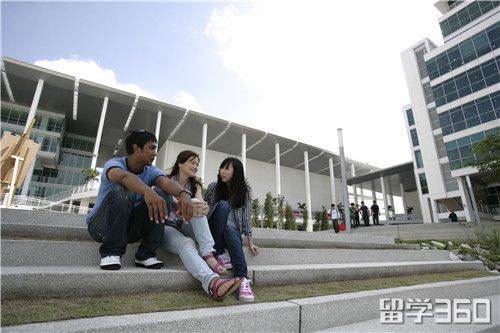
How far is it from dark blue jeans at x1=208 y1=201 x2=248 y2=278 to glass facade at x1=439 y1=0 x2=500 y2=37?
96.1ft

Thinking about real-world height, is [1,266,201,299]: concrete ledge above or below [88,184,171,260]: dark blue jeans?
below

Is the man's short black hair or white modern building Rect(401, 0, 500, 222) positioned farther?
white modern building Rect(401, 0, 500, 222)

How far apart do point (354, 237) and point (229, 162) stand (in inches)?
148

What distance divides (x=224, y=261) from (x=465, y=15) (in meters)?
30.8

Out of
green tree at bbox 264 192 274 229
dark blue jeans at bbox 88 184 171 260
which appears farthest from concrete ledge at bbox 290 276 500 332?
green tree at bbox 264 192 274 229

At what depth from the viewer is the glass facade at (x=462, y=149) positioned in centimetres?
2036

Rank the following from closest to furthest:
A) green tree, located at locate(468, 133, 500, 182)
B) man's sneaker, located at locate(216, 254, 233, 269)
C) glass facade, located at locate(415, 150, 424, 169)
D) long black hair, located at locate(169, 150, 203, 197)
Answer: man's sneaker, located at locate(216, 254, 233, 269) < long black hair, located at locate(169, 150, 203, 197) < green tree, located at locate(468, 133, 500, 182) < glass facade, located at locate(415, 150, 424, 169)

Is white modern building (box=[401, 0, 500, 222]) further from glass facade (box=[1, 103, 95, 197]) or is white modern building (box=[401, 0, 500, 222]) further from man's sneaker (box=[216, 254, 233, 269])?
glass facade (box=[1, 103, 95, 197])

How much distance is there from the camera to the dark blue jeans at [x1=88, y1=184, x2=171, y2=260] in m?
1.90

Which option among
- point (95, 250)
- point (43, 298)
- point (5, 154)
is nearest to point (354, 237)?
point (95, 250)

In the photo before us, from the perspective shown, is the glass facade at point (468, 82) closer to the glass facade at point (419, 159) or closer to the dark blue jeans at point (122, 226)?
the glass facade at point (419, 159)

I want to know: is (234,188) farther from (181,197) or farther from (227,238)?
(181,197)

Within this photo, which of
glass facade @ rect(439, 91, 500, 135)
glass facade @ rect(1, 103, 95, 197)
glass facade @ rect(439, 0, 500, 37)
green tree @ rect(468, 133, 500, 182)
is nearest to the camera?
green tree @ rect(468, 133, 500, 182)

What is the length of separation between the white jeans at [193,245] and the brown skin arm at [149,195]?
1.08 feet
